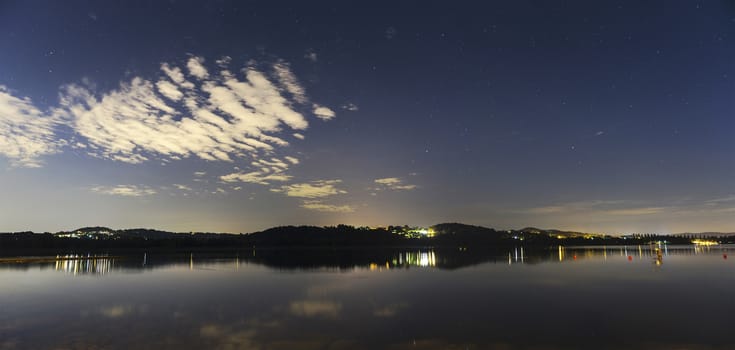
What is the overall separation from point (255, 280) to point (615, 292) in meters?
29.0

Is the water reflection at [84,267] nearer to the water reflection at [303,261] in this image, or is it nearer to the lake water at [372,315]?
the water reflection at [303,261]

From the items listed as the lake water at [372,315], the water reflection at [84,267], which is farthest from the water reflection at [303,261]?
the lake water at [372,315]

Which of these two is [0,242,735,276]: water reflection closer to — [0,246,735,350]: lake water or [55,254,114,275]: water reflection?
[55,254,114,275]: water reflection

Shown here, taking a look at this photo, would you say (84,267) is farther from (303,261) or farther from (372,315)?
(372,315)

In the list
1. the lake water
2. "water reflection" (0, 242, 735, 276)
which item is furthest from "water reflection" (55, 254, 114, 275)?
the lake water

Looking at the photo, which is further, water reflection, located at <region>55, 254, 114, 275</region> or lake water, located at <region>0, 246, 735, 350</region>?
water reflection, located at <region>55, 254, 114, 275</region>

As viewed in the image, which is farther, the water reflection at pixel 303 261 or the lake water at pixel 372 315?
the water reflection at pixel 303 261

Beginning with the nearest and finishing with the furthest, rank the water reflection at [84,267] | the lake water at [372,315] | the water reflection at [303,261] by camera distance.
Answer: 1. the lake water at [372,315]
2. the water reflection at [84,267]
3. the water reflection at [303,261]

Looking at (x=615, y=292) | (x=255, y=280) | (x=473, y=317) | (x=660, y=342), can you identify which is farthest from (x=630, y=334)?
(x=255, y=280)

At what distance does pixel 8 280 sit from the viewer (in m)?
41.2

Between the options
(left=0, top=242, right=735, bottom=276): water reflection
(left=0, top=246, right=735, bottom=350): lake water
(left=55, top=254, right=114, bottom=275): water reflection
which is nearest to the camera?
(left=0, top=246, right=735, bottom=350): lake water

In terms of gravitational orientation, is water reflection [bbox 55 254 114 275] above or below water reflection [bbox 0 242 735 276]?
above

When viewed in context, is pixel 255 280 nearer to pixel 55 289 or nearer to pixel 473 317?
pixel 55 289

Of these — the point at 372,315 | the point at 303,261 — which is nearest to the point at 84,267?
the point at 303,261
